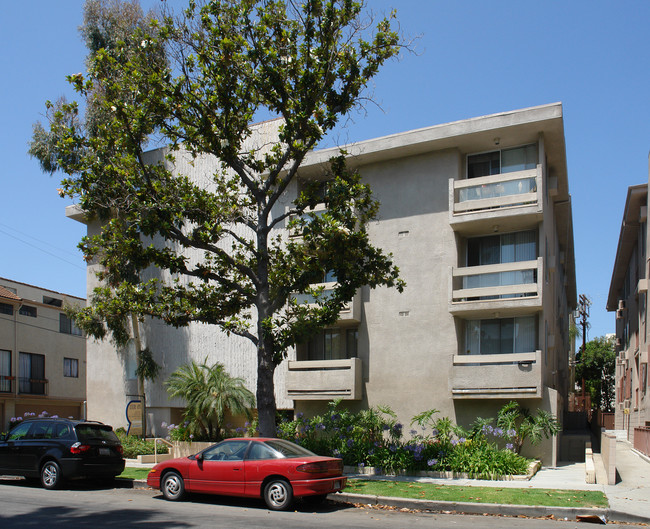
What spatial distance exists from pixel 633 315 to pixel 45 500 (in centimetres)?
2558

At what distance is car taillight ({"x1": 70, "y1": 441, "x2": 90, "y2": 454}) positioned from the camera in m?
15.1

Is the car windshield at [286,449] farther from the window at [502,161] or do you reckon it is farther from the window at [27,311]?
the window at [27,311]

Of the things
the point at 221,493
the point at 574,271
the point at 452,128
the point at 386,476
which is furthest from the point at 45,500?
the point at 574,271

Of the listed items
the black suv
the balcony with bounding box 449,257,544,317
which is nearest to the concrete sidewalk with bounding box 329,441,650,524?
the balcony with bounding box 449,257,544,317

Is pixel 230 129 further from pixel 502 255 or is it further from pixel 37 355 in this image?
pixel 37 355

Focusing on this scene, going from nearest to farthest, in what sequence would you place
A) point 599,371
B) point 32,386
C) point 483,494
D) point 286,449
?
point 286,449
point 483,494
point 32,386
point 599,371

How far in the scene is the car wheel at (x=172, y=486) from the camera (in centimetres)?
1343

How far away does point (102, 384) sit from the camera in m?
28.2

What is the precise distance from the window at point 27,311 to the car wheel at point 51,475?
1038 inches

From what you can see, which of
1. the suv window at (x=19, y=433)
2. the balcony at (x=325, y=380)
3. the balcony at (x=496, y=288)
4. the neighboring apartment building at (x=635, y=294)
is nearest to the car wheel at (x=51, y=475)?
the suv window at (x=19, y=433)

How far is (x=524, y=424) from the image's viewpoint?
18984mm

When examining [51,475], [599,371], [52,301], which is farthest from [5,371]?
[599,371]

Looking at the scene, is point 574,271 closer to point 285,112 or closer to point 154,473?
point 285,112

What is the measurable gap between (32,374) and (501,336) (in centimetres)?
2981
